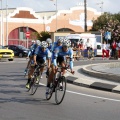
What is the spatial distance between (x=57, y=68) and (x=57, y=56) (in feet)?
1.24

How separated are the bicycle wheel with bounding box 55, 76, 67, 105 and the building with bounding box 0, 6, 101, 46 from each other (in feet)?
192

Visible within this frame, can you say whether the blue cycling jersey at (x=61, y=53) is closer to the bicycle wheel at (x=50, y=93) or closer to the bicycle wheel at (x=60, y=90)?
the bicycle wheel at (x=60, y=90)

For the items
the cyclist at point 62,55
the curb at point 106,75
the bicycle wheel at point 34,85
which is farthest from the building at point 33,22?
the cyclist at point 62,55

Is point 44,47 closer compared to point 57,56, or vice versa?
point 57,56

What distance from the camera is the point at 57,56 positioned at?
1237 centimetres

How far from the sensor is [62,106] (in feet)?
38.0

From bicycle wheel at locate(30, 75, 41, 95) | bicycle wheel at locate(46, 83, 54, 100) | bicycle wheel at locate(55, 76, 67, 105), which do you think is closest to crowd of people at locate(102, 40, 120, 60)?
bicycle wheel at locate(30, 75, 41, 95)

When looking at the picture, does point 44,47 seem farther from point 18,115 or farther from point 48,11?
point 48,11

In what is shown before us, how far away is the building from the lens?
73.7 meters

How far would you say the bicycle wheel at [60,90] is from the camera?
38.7 ft

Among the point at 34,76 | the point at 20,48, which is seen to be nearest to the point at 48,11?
the point at 20,48

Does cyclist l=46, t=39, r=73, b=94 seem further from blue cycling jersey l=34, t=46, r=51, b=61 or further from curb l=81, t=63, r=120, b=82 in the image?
curb l=81, t=63, r=120, b=82

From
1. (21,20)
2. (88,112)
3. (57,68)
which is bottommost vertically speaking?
(88,112)

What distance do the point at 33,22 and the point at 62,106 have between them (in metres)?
64.8
